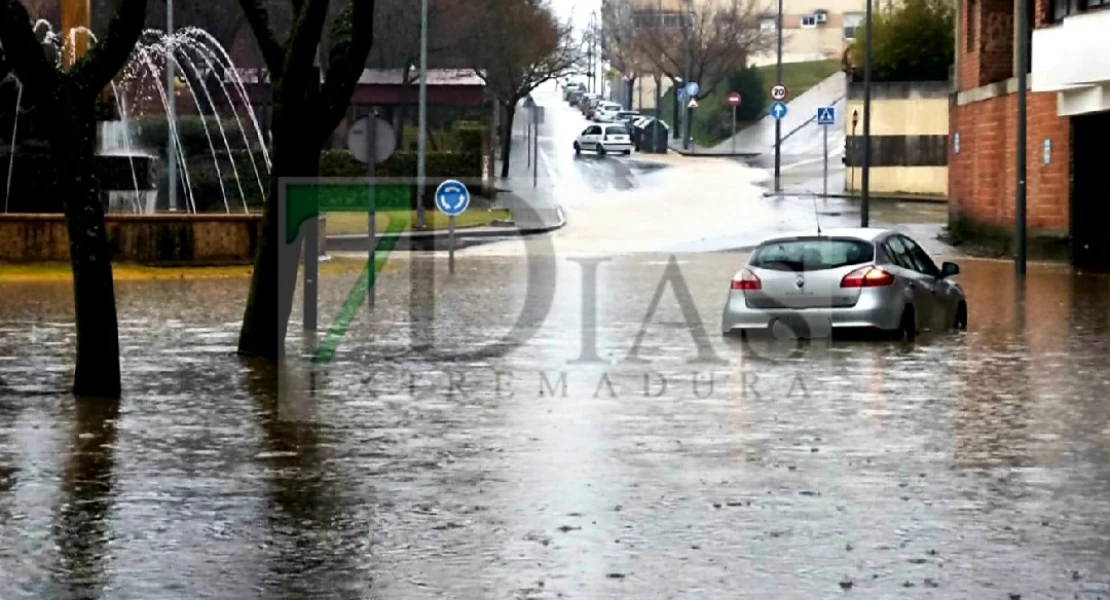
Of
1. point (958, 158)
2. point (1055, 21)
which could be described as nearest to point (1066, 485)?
point (1055, 21)

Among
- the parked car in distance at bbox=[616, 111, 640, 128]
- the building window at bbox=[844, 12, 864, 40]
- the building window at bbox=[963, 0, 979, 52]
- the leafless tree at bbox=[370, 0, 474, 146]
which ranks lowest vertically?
the parked car in distance at bbox=[616, 111, 640, 128]

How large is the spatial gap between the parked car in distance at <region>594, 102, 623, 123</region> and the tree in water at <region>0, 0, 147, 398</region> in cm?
7838

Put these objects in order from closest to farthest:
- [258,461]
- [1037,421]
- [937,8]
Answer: [258,461] < [1037,421] < [937,8]

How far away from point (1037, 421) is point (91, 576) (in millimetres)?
8159

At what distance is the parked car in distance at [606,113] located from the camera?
96344mm

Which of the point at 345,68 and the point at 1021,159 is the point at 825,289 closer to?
the point at 345,68

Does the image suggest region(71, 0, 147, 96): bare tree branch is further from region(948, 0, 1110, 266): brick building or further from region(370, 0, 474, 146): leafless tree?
region(370, 0, 474, 146): leafless tree

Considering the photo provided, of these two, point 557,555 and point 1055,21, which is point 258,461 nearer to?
point 557,555

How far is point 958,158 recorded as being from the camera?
49656 millimetres

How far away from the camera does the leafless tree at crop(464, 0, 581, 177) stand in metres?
69.4

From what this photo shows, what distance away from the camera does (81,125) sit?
15.1 m

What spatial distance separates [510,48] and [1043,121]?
32.3m

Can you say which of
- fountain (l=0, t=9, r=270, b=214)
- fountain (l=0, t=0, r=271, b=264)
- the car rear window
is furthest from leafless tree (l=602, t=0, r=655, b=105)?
the car rear window

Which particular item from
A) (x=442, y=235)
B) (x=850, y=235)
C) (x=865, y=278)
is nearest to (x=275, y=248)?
(x=865, y=278)
